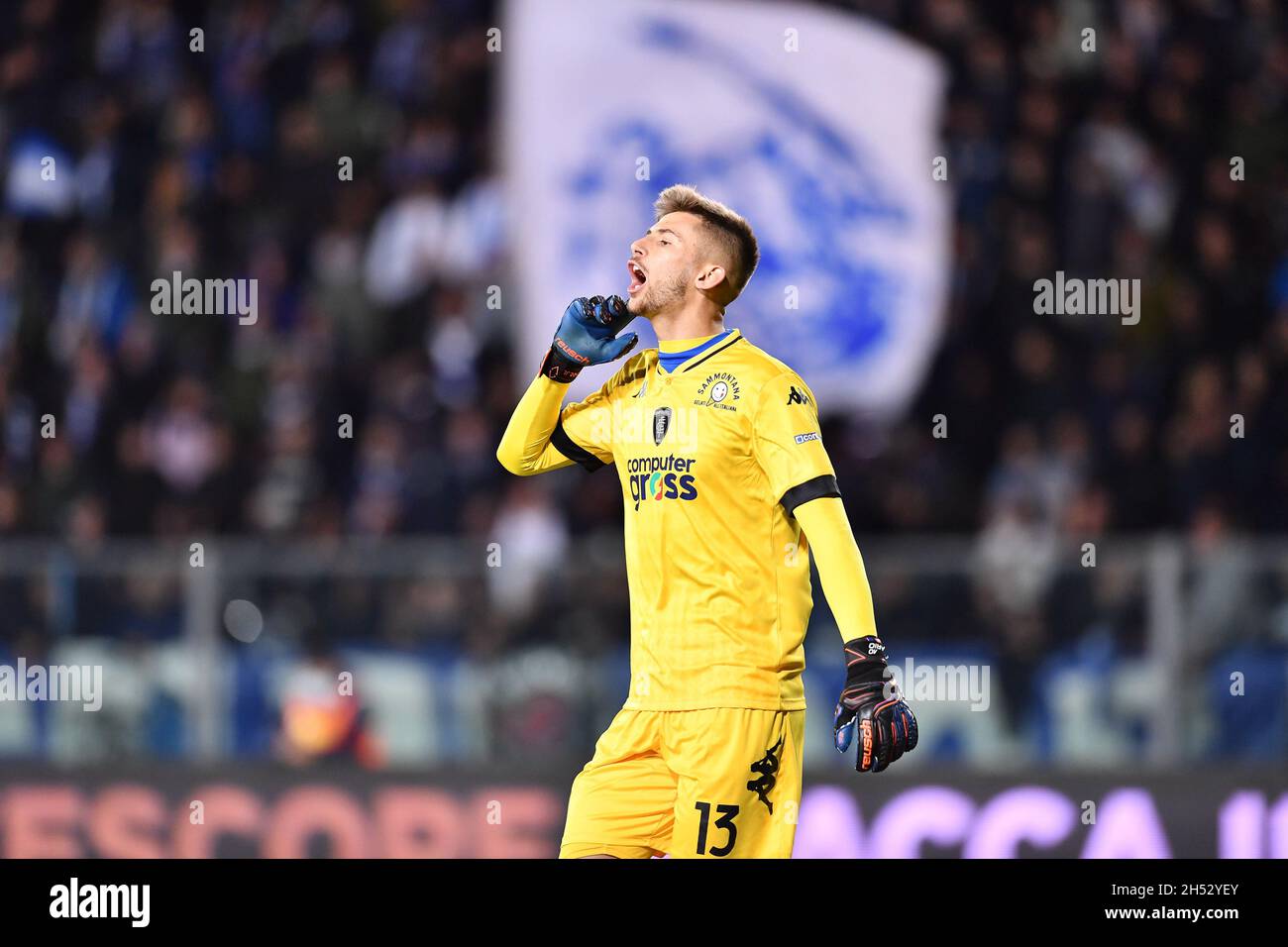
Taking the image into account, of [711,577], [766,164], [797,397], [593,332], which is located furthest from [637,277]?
[766,164]

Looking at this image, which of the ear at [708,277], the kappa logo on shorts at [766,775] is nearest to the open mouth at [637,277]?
the ear at [708,277]

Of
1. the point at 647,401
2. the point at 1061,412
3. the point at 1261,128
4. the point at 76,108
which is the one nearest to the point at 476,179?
the point at 76,108

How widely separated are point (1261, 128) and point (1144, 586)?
15.9 feet

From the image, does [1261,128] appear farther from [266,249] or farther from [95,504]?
[95,504]

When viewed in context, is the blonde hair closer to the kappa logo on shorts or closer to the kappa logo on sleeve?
the kappa logo on sleeve

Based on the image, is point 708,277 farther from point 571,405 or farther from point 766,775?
point 766,775

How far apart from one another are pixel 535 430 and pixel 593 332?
38 cm

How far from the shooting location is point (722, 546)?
19.2 ft

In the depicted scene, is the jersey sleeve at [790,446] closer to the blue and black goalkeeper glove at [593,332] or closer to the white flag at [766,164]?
the blue and black goalkeeper glove at [593,332]

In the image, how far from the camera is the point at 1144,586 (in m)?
10.1

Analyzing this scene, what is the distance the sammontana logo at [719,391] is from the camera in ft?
19.2

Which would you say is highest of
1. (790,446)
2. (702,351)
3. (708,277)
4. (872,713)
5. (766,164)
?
(766,164)

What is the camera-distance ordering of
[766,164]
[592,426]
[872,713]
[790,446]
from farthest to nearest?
[766,164], [592,426], [790,446], [872,713]

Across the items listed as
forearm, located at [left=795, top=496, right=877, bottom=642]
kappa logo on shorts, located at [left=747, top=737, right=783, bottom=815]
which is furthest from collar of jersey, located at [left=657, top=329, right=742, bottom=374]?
kappa logo on shorts, located at [left=747, top=737, right=783, bottom=815]
